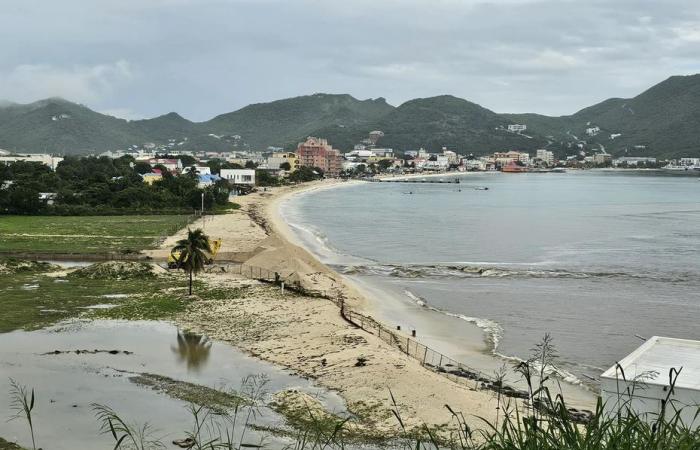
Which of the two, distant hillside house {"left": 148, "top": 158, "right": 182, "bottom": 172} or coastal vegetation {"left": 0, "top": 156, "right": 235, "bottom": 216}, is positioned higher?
distant hillside house {"left": 148, "top": 158, "right": 182, "bottom": 172}

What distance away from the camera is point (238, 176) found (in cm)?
15262

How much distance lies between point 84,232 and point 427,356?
160 ft

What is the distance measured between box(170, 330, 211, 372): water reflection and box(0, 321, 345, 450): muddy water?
0.04 m

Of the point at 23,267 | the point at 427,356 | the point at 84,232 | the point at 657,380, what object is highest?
the point at 657,380

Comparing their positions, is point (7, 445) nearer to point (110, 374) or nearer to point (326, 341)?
point (110, 374)

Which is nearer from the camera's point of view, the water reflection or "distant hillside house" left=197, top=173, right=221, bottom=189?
the water reflection

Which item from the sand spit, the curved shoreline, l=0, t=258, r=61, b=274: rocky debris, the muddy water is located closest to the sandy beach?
the sand spit

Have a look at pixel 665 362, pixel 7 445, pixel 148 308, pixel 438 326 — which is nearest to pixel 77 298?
pixel 148 308

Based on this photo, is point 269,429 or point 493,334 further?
point 493,334

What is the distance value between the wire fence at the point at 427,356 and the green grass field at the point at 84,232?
2789cm

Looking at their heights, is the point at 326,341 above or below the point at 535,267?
above

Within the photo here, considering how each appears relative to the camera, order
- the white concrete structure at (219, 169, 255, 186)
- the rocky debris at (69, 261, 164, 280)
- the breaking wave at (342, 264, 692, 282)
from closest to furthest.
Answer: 1. the rocky debris at (69, 261, 164, 280)
2. the breaking wave at (342, 264, 692, 282)
3. the white concrete structure at (219, 169, 255, 186)

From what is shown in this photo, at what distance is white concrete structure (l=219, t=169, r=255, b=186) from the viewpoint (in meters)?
151

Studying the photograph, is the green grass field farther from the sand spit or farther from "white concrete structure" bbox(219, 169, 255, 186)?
"white concrete structure" bbox(219, 169, 255, 186)
